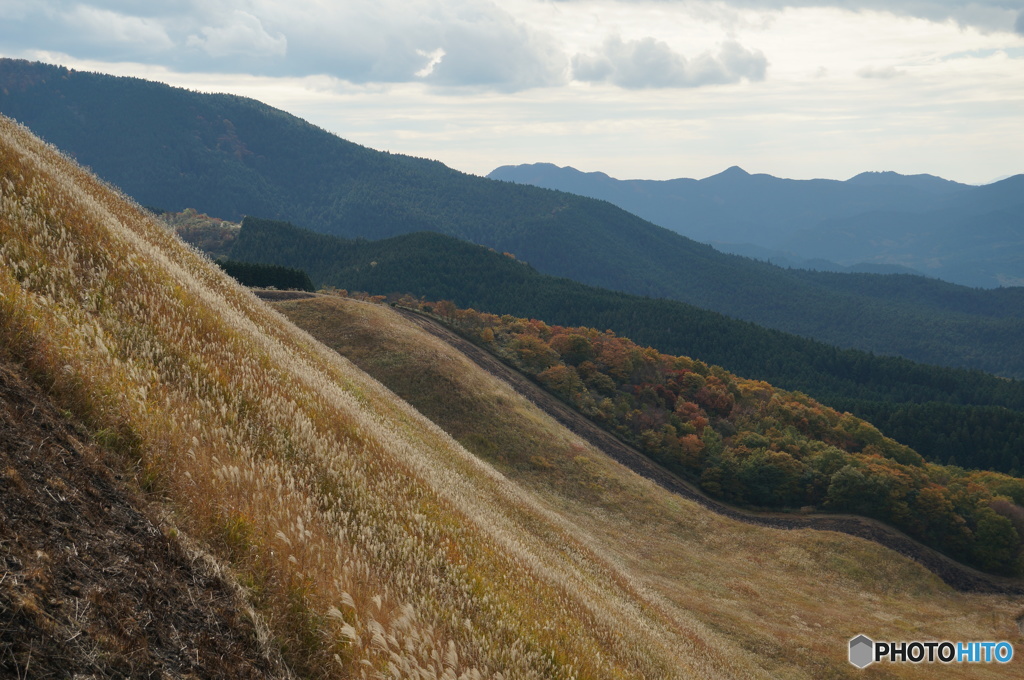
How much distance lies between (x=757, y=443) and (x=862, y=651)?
4062cm

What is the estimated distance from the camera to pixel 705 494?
196 feet

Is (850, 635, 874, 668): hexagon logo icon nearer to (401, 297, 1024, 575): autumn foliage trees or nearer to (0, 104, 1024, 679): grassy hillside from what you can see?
(0, 104, 1024, 679): grassy hillside

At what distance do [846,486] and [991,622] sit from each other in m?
17.3

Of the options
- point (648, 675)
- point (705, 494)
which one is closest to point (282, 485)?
point (648, 675)

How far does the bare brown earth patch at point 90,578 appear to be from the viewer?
386 cm

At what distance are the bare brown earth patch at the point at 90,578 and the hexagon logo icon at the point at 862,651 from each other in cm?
2948

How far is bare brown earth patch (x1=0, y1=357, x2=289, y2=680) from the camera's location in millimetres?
3855

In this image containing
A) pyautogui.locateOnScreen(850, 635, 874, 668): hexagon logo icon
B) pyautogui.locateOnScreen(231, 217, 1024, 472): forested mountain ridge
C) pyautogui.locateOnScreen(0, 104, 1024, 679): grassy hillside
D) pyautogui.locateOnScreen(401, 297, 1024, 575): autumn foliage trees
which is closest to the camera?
pyautogui.locateOnScreen(0, 104, 1024, 679): grassy hillside
